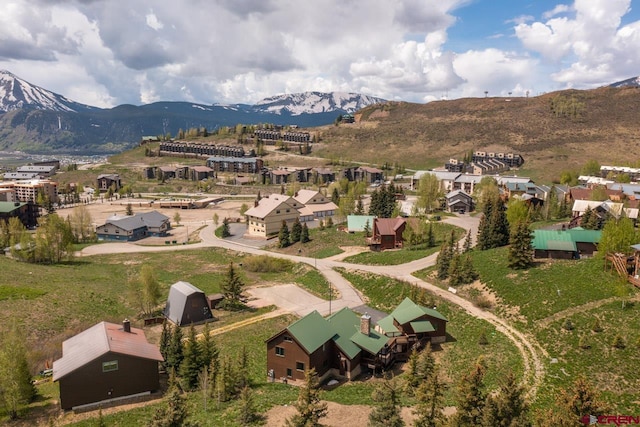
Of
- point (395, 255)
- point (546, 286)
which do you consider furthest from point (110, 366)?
point (395, 255)

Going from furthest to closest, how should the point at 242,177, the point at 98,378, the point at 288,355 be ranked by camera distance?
the point at 242,177 → the point at 288,355 → the point at 98,378

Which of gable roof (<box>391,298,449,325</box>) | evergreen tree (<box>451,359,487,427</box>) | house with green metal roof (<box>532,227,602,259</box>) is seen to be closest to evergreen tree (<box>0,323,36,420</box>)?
evergreen tree (<box>451,359,487,427</box>)

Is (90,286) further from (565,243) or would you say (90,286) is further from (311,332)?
(565,243)

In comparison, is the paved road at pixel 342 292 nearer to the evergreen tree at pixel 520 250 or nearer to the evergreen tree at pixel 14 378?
the evergreen tree at pixel 520 250

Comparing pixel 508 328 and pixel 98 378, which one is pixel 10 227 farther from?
pixel 508 328

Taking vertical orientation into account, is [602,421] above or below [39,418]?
above

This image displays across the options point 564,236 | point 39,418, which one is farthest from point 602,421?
point 564,236

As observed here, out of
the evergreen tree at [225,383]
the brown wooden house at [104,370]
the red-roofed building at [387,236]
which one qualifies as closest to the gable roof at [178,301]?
the brown wooden house at [104,370]

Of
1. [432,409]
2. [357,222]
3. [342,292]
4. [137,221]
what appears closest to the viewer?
[432,409]
